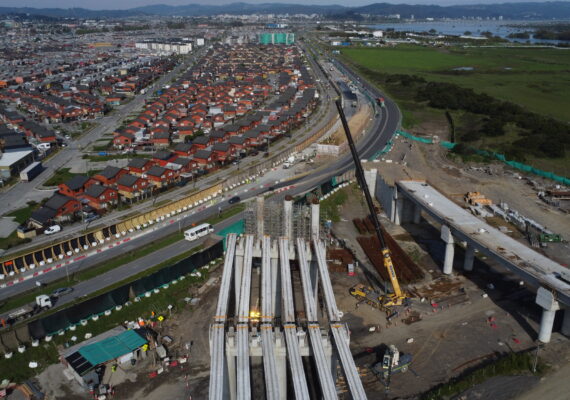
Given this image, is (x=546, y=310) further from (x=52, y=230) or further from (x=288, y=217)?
(x=52, y=230)

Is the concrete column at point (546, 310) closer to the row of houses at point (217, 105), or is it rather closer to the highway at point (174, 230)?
the highway at point (174, 230)

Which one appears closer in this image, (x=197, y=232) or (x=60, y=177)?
(x=197, y=232)

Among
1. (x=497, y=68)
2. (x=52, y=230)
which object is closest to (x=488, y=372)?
(x=52, y=230)

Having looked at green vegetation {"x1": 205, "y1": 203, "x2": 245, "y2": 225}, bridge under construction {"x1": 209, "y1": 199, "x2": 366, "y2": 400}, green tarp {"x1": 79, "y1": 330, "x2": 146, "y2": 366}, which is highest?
bridge under construction {"x1": 209, "y1": 199, "x2": 366, "y2": 400}

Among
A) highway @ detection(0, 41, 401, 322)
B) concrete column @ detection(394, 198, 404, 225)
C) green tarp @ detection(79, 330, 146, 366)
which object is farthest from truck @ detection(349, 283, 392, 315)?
green tarp @ detection(79, 330, 146, 366)

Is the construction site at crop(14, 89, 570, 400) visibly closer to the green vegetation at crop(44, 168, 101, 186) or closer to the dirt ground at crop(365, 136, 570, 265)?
the dirt ground at crop(365, 136, 570, 265)

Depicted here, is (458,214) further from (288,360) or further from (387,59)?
(387,59)
